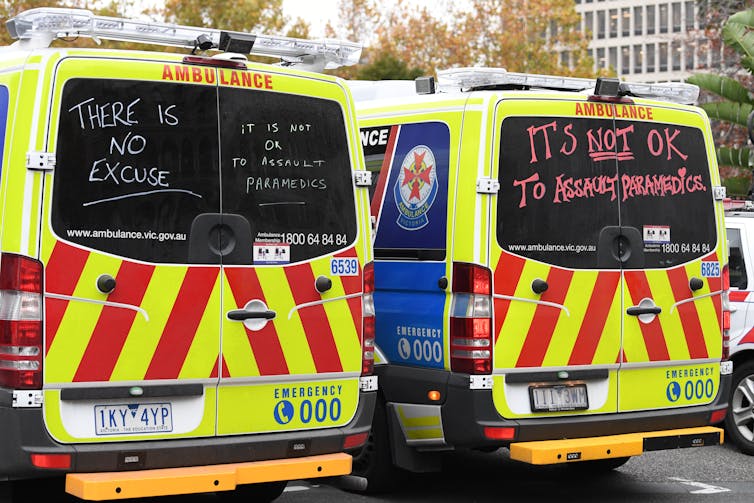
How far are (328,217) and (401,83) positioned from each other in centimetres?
308

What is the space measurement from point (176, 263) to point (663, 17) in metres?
96.5

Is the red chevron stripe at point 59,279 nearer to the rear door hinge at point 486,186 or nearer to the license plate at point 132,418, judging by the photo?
the license plate at point 132,418

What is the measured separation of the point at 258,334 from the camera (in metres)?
6.27

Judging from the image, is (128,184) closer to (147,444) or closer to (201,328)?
(201,328)

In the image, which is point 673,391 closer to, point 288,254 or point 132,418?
point 288,254

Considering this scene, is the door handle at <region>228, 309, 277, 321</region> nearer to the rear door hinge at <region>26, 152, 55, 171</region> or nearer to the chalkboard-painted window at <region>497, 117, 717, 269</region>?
the rear door hinge at <region>26, 152, 55, 171</region>

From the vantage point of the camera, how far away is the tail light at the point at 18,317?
5578mm

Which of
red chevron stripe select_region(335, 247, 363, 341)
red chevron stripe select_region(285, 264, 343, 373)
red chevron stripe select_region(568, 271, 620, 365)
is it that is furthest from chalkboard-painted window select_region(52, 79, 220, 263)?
red chevron stripe select_region(568, 271, 620, 365)

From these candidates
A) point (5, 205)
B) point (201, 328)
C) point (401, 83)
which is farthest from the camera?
point (401, 83)

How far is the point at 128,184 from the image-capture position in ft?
19.3

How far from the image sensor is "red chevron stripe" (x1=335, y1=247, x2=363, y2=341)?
658cm

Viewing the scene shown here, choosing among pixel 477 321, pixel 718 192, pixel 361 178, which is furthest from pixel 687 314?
pixel 361 178

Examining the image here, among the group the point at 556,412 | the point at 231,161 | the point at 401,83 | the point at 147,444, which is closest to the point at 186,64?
the point at 231,161

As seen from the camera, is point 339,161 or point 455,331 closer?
point 339,161
